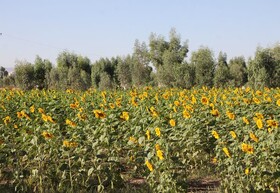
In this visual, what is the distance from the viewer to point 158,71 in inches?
1658

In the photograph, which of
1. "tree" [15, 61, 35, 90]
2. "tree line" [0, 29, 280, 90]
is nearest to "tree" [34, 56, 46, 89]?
"tree line" [0, 29, 280, 90]

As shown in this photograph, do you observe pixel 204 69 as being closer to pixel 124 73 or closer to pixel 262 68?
pixel 262 68

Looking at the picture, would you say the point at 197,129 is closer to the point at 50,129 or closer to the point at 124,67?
the point at 50,129

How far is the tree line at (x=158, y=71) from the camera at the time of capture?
126 feet

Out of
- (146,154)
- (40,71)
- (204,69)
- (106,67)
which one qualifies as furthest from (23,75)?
(146,154)

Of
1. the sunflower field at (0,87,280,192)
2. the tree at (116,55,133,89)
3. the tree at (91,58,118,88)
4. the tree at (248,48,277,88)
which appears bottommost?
the sunflower field at (0,87,280,192)

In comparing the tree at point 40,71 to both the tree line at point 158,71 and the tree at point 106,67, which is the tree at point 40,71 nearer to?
the tree line at point 158,71

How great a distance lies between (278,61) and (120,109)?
35467 millimetres

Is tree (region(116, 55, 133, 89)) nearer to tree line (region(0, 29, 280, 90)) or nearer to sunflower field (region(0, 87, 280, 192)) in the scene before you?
tree line (region(0, 29, 280, 90))

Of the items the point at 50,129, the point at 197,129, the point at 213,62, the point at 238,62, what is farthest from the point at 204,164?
the point at 238,62

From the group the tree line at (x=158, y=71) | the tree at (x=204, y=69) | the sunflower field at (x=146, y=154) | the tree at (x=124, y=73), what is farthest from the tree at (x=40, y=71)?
the sunflower field at (x=146, y=154)

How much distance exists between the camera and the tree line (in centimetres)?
3853

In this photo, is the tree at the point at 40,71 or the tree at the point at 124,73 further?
the tree at the point at 40,71

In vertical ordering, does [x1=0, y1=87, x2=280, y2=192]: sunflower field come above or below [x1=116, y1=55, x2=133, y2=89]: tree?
below
